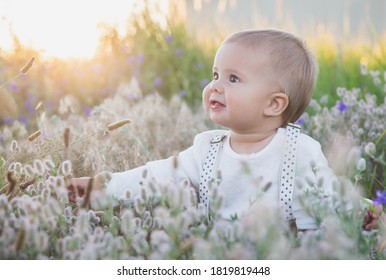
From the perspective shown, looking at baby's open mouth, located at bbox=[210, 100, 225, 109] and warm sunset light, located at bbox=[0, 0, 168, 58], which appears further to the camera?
warm sunset light, located at bbox=[0, 0, 168, 58]

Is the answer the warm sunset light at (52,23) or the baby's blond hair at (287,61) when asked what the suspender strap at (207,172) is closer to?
the baby's blond hair at (287,61)

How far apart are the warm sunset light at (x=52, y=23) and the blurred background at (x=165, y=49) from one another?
0.04 feet

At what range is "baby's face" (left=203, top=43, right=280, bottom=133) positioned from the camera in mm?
2227

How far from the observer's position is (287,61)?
226 centimetres

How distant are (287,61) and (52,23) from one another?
152cm

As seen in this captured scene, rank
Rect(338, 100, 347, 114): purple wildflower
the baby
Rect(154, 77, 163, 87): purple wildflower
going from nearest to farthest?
1. the baby
2. Rect(338, 100, 347, 114): purple wildflower
3. Rect(154, 77, 163, 87): purple wildflower

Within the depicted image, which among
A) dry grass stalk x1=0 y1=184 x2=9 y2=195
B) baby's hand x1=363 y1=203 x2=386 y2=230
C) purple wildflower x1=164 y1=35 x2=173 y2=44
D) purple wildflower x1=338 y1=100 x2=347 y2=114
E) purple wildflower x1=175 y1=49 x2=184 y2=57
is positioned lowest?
baby's hand x1=363 y1=203 x2=386 y2=230

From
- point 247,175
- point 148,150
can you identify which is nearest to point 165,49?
point 148,150

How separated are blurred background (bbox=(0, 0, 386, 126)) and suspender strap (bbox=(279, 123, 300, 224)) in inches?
60.8

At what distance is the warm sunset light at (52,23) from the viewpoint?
10.4ft

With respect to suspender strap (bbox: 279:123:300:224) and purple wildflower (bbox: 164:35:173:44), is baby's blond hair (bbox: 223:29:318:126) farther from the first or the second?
purple wildflower (bbox: 164:35:173:44)

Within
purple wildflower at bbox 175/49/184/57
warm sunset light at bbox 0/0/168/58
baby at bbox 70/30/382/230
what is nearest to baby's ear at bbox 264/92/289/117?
baby at bbox 70/30/382/230

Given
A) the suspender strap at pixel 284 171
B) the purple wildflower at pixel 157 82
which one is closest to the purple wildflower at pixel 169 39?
the purple wildflower at pixel 157 82
